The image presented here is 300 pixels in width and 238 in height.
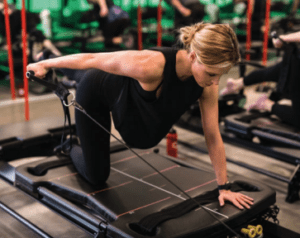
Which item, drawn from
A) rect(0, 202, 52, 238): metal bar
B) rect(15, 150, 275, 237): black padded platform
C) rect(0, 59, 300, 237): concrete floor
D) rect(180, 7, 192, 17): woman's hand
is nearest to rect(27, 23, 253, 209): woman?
rect(15, 150, 275, 237): black padded platform

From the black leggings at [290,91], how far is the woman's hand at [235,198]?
1272 millimetres

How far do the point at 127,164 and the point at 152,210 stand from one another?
0.64 m

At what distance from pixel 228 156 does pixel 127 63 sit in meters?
1.97

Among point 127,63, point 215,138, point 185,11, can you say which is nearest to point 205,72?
point 127,63

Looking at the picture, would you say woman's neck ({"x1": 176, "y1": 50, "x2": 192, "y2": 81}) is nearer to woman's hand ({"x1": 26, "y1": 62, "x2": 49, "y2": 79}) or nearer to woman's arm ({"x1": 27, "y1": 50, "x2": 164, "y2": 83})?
woman's arm ({"x1": 27, "y1": 50, "x2": 164, "y2": 83})

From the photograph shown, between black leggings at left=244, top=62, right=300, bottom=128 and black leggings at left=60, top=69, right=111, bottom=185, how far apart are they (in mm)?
1566

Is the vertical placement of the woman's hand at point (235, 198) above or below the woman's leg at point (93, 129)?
below

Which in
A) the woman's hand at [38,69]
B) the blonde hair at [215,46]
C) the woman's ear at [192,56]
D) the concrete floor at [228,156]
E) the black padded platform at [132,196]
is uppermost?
the blonde hair at [215,46]

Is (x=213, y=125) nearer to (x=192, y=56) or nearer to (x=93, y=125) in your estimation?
(x=192, y=56)

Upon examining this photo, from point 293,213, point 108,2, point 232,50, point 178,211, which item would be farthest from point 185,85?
point 108,2

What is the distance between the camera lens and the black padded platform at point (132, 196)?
2.00 meters

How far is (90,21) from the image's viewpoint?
6047mm

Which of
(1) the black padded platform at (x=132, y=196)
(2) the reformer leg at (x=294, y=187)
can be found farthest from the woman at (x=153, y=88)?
(2) the reformer leg at (x=294, y=187)

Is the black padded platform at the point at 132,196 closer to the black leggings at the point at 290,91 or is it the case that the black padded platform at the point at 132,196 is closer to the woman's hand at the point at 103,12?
the black leggings at the point at 290,91
